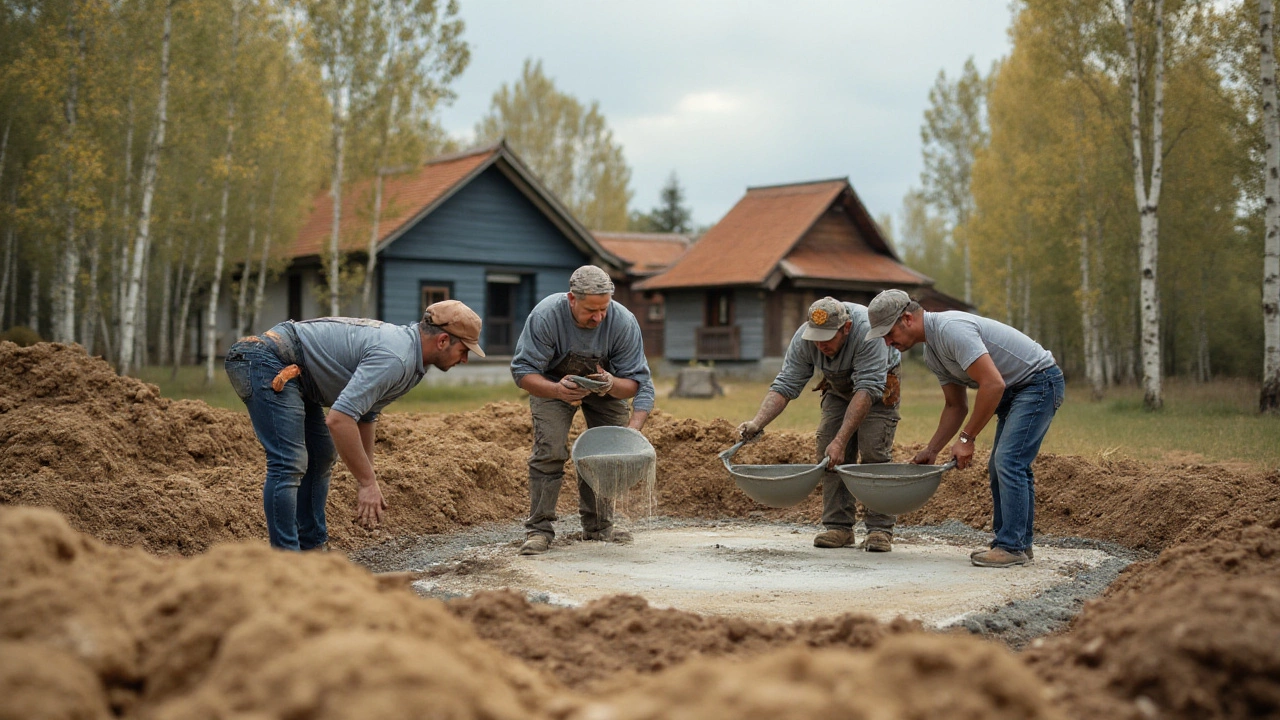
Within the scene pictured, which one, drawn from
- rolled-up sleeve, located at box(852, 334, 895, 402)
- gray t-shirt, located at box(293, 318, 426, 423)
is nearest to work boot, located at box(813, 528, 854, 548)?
rolled-up sleeve, located at box(852, 334, 895, 402)

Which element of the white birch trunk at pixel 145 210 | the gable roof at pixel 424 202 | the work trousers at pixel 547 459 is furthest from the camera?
the gable roof at pixel 424 202

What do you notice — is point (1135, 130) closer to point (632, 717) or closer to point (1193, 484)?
point (1193, 484)

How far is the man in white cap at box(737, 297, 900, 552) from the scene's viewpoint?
6625 mm

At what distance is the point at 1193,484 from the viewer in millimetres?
7445

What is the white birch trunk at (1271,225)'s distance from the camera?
13.9 metres

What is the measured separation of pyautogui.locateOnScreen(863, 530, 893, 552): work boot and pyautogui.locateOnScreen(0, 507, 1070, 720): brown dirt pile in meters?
4.04

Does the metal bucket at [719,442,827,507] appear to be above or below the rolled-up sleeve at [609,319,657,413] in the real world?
below

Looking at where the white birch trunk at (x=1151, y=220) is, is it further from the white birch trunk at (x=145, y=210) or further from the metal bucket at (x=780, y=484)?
the white birch trunk at (x=145, y=210)

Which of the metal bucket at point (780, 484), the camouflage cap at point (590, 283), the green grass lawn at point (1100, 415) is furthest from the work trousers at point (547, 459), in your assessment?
the green grass lawn at point (1100, 415)

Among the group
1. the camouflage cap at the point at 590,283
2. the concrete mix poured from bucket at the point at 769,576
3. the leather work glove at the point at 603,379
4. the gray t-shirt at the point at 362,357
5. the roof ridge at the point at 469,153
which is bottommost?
the concrete mix poured from bucket at the point at 769,576

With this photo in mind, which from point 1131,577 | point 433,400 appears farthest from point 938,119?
point 1131,577

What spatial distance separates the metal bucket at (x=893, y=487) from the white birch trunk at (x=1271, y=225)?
9.76 metres

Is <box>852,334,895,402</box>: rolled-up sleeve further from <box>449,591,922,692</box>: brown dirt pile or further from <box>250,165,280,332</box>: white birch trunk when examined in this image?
<box>250,165,280,332</box>: white birch trunk

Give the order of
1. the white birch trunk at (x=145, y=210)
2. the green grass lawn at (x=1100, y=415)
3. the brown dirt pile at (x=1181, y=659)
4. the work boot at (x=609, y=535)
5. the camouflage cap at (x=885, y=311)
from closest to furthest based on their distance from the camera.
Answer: the brown dirt pile at (x=1181, y=659) < the camouflage cap at (x=885, y=311) < the work boot at (x=609, y=535) < the green grass lawn at (x=1100, y=415) < the white birch trunk at (x=145, y=210)
